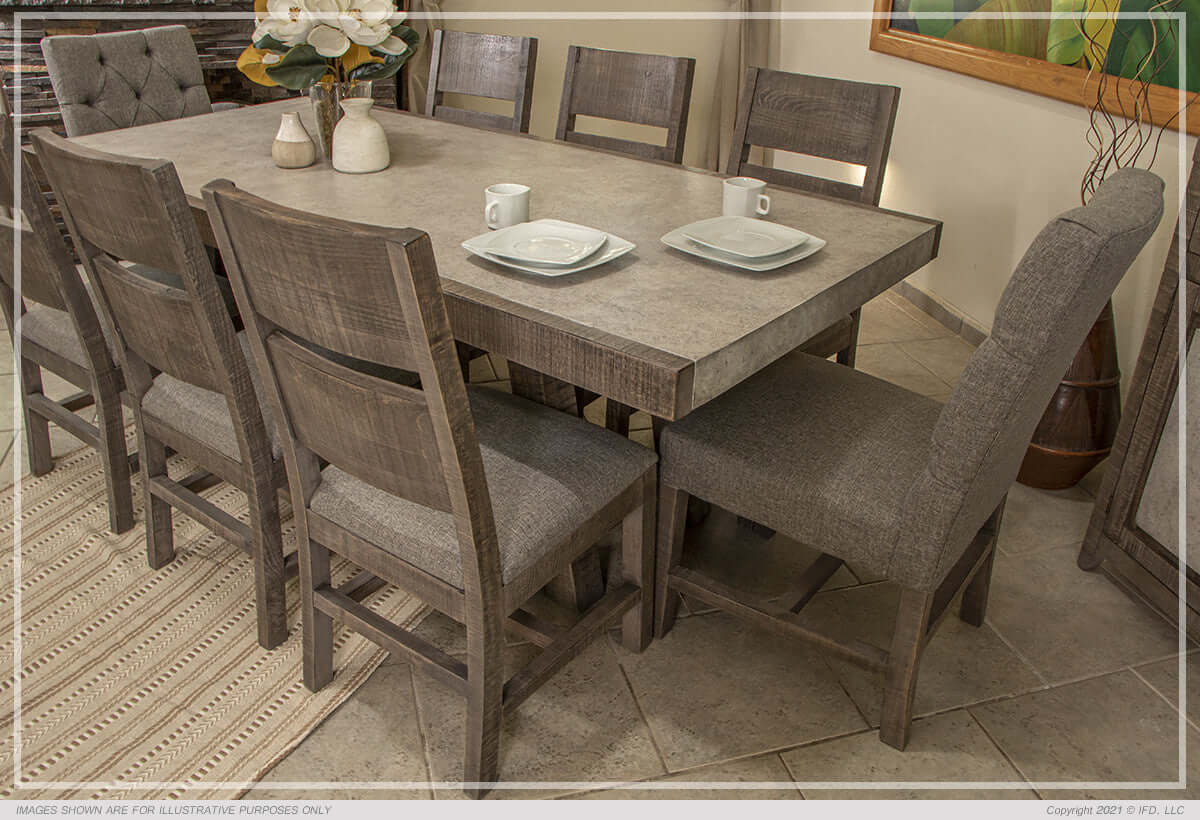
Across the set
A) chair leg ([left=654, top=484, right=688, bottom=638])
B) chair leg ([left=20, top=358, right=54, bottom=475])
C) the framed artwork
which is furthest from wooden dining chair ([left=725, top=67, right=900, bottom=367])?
chair leg ([left=20, top=358, right=54, bottom=475])

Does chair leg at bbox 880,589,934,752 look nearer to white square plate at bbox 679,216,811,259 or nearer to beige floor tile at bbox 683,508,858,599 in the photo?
beige floor tile at bbox 683,508,858,599

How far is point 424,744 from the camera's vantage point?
1.64 metres

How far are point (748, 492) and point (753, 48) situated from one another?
10.5ft

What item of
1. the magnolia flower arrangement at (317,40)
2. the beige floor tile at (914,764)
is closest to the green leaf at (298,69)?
the magnolia flower arrangement at (317,40)

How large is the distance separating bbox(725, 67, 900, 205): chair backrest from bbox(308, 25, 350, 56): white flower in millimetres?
902

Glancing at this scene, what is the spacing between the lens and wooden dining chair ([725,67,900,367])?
6.86 feet

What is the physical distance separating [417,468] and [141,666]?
0.90 m

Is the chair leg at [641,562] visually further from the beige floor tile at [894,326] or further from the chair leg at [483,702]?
the beige floor tile at [894,326]

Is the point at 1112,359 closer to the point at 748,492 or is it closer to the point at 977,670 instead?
the point at 977,670

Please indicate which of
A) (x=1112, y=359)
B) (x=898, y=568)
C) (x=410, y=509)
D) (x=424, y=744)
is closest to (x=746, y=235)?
(x=898, y=568)

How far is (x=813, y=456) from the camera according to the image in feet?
5.12

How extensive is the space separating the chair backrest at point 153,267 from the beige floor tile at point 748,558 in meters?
0.95

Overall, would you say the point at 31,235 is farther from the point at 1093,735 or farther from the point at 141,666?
the point at 1093,735
